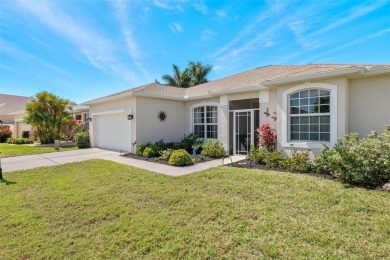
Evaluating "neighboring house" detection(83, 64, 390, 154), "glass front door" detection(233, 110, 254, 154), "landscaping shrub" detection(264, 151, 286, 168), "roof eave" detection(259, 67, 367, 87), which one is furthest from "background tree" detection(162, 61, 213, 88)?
"landscaping shrub" detection(264, 151, 286, 168)

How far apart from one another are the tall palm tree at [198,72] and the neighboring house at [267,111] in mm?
16122

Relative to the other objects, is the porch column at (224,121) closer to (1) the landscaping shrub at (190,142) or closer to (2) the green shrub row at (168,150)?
(2) the green shrub row at (168,150)

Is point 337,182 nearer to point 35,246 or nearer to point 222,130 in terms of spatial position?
point 222,130

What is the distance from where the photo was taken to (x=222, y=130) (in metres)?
11.7

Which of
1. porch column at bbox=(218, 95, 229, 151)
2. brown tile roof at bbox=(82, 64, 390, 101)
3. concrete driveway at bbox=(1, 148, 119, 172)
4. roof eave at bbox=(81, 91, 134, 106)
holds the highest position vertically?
brown tile roof at bbox=(82, 64, 390, 101)

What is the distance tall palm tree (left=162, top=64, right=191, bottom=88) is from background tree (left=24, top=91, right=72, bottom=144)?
1488cm

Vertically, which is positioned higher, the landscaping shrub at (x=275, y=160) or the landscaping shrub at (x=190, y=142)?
the landscaping shrub at (x=190, y=142)

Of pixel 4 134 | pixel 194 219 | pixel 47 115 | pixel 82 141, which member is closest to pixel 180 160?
pixel 194 219

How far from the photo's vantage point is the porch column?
1146cm

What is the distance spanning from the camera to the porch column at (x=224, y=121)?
11461 mm

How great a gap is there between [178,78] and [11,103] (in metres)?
30.6

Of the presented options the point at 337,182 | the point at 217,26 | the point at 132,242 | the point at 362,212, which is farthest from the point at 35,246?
the point at 217,26

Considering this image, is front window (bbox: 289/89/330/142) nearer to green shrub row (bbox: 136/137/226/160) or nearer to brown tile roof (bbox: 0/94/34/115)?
green shrub row (bbox: 136/137/226/160)

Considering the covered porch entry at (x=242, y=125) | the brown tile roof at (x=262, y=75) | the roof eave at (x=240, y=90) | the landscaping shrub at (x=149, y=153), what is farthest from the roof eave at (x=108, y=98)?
the covered porch entry at (x=242, y=125)
